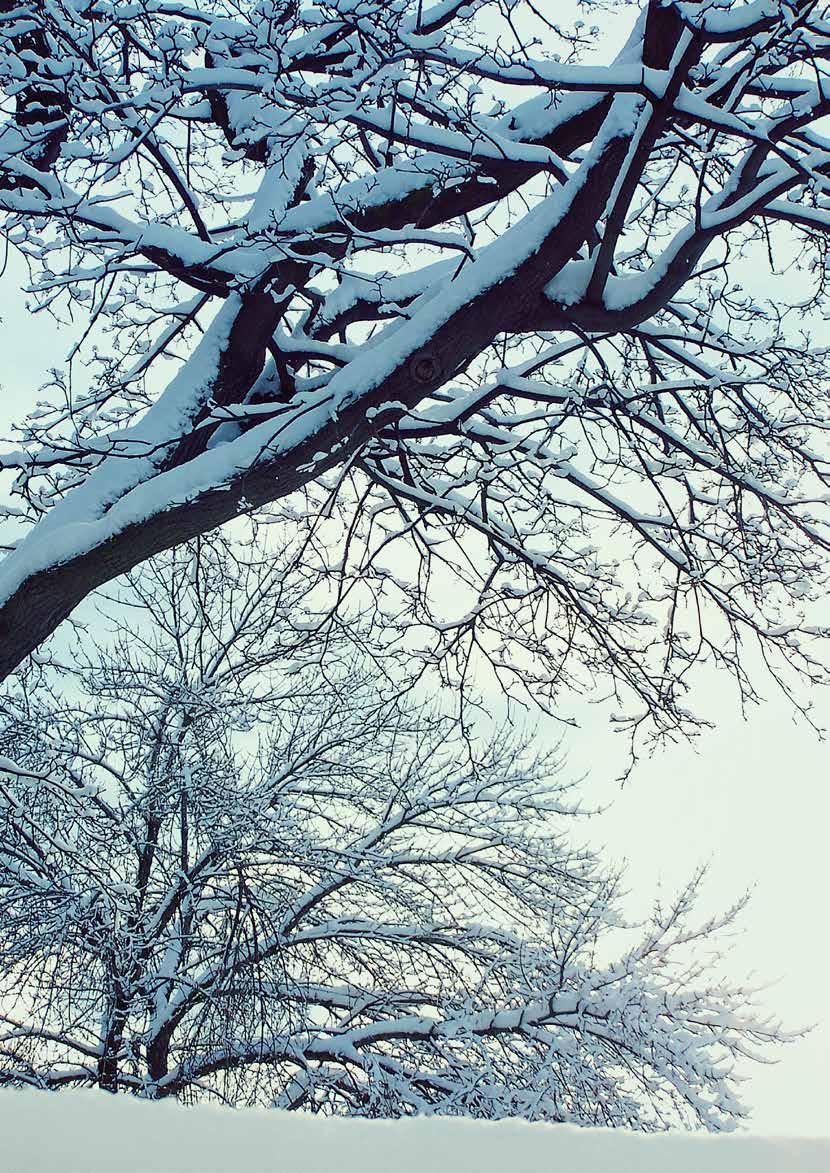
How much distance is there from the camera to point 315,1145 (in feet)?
4.24

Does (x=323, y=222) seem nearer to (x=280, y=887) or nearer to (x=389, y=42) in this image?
(x=389, y=42)

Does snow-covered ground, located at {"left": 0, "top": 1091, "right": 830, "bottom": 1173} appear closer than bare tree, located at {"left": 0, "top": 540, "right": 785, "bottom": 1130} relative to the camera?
Yes

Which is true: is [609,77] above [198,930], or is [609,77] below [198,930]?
above

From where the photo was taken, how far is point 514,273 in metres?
4.44

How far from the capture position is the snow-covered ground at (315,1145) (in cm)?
122

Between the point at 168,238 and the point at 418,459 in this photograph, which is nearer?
the point at 168,238

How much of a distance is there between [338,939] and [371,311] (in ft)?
23.4

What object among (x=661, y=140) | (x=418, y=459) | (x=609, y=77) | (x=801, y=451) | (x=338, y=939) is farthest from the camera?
(x=338, y=939)

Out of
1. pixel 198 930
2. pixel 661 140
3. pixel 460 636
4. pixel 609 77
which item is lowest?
pixel 198 930

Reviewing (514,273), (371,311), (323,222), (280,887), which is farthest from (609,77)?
(280,887)

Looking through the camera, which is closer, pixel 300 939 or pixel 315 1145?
pixel 315 1145

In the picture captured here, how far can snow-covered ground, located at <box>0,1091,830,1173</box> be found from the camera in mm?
1224

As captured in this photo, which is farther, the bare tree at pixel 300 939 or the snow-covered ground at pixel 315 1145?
the bare tree at pixel 300 939

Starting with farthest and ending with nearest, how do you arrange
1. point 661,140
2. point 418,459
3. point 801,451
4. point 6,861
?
1. point 6,861
2. point 418,459
3. point 801,451
4. point 661,140
